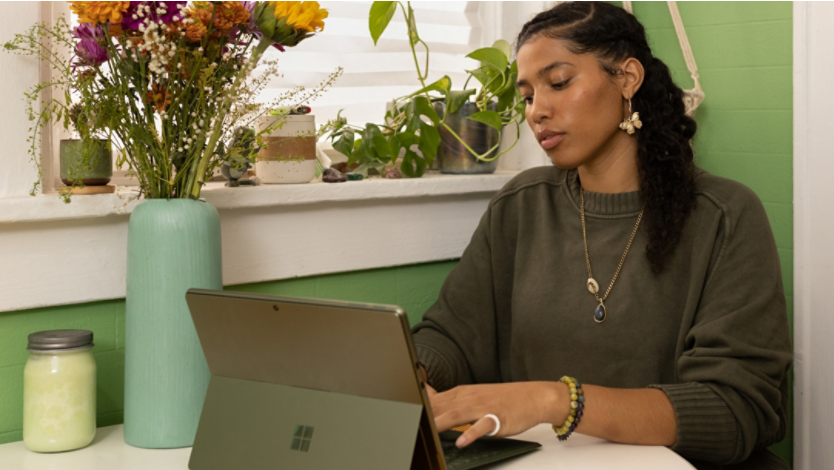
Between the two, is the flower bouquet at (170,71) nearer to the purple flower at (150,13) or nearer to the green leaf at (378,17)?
the purple flower at (150,13)

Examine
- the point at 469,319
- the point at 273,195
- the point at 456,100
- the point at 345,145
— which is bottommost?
the point at 469,319

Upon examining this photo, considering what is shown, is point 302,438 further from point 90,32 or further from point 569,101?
point 569,101

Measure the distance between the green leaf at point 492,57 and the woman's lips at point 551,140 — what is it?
0.37 m

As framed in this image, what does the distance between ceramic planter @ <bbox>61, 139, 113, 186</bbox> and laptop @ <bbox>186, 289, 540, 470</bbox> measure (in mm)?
388

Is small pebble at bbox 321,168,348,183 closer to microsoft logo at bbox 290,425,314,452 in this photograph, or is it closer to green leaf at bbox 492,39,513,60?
green leaf at bbox 492,39,513,60

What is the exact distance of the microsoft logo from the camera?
1.03m

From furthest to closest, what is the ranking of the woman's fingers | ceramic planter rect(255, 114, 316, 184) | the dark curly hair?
ceramic planter rect(255, 114, 316, 184)
the dark curly hair
the woman's fingers

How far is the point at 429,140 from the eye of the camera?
1.85 metres

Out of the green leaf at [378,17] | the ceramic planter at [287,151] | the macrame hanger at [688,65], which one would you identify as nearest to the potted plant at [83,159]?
the ceramic planter at [287,151]

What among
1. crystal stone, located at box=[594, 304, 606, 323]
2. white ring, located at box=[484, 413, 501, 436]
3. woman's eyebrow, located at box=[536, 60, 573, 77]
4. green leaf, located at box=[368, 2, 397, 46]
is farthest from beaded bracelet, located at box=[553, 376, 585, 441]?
green leaf, located at box=[368, 2, 397, 46]

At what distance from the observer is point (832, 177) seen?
167 cm

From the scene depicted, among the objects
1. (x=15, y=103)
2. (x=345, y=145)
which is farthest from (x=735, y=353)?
(x=15, y=103)

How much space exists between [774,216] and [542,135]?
620mm

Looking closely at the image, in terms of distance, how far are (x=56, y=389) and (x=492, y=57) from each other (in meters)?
1.14
